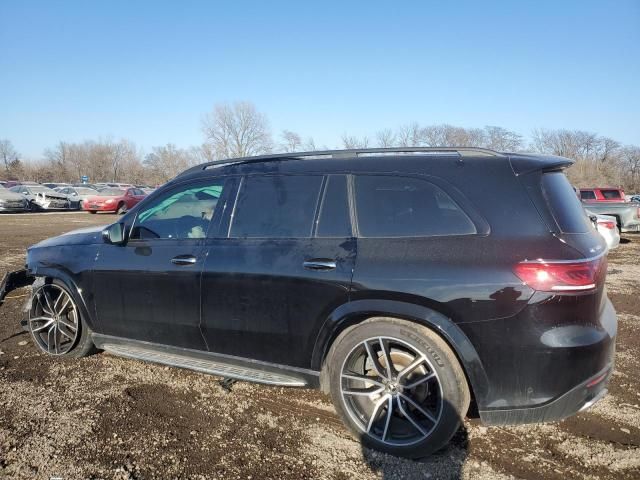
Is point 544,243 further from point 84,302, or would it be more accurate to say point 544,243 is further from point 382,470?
point 84,302

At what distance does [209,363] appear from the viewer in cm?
328

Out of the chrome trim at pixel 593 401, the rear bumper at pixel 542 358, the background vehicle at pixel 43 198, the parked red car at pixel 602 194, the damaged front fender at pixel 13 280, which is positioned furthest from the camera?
the background vehicle at pixel 43 198

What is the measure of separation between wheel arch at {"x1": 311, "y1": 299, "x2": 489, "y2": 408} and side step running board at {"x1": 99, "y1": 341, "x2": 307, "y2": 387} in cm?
44

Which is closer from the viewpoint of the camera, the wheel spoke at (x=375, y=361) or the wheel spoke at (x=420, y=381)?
the wheel spoke at (x=420, y=381)

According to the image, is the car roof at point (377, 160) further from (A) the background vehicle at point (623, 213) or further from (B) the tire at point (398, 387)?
(A) the background vehicle at point (623, 213)

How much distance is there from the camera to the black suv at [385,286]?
240 cm

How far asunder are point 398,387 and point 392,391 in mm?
50

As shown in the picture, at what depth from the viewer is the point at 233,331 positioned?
3.12 m

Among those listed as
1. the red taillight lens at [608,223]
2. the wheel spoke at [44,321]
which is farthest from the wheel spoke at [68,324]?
the red taillight lens at [608,223]

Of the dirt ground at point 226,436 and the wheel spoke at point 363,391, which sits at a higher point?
the wheel spoke at point 363,391

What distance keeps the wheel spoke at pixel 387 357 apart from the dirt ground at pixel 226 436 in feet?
1.65

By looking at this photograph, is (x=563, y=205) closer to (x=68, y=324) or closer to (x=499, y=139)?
(x=68, y=324)

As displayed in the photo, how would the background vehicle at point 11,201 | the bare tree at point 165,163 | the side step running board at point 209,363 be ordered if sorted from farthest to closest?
the bare tree at point 165,163
the background vehicle at point 11,201
the side step running board at point 209,363

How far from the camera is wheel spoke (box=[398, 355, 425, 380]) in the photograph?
8.48 ft
